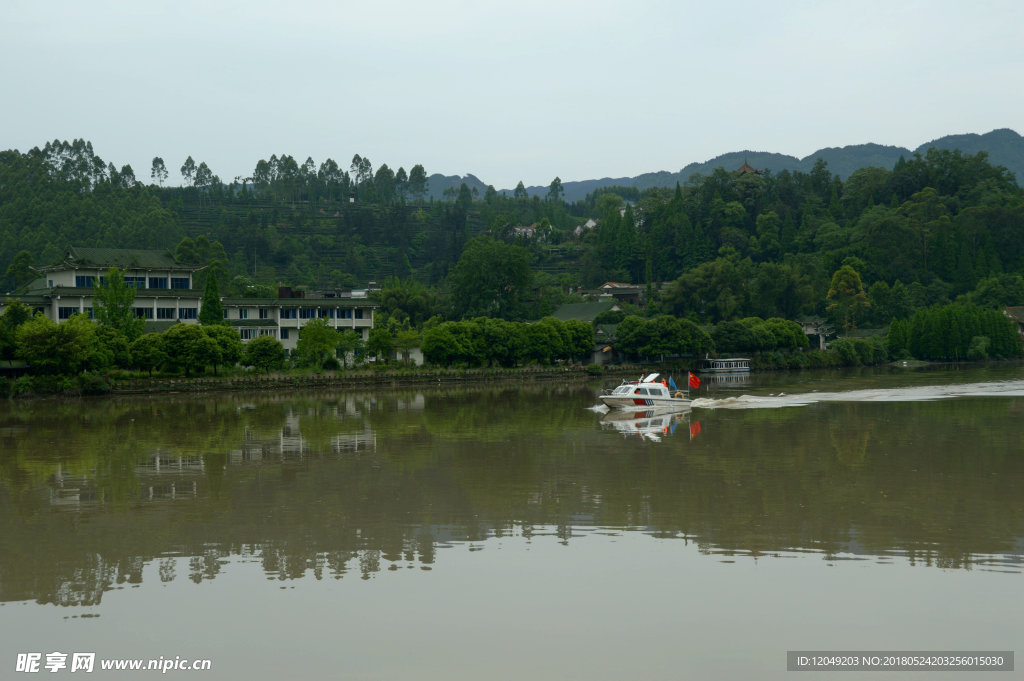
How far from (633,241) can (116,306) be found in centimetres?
9514

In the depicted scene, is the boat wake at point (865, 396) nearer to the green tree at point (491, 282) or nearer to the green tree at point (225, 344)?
the green tree at point (225, 344)

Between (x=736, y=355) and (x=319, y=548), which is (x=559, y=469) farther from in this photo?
(x=736, y=355)

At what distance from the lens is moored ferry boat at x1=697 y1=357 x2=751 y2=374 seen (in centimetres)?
8019

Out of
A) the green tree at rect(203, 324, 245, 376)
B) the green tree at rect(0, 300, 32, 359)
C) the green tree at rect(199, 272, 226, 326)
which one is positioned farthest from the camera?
the green tree at rect(199, 272, 226, 326)

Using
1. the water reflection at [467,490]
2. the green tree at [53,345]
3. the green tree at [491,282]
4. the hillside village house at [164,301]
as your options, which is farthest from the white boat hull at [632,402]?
the green tree at [491,282]

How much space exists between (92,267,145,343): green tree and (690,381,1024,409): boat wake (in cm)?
3919

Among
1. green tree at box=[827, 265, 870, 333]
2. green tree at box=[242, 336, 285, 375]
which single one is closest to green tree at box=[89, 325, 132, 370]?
green tree at box=[242, 336, 285, 375]

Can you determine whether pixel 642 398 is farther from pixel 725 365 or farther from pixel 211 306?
pixel 725 365

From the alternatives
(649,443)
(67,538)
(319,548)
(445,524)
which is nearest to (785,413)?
(649,443)

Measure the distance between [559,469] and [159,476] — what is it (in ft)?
36.8

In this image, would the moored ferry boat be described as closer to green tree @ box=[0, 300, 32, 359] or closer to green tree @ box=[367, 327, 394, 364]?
green tree @ box=[367, 327, 394, 364]

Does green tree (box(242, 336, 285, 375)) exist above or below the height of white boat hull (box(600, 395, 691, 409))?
above

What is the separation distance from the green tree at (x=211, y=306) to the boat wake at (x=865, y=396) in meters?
38.7

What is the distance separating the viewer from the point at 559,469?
2522cm
